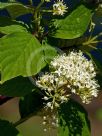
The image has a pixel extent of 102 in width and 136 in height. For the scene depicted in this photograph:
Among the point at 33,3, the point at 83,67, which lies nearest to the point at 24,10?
the point at 33,3

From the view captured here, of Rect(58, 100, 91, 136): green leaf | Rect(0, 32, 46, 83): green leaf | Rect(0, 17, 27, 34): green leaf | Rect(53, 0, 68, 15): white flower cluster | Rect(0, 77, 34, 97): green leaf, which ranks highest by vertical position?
Rect(53, 0, 68, 15): white flower cluster

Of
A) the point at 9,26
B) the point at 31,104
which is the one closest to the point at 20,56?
the point at 9,26

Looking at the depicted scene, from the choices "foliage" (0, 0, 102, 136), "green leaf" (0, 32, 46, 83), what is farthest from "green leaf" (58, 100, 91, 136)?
"green leaf" (0, 32, 46, 83)

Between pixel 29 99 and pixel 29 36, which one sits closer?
pixel 29 36

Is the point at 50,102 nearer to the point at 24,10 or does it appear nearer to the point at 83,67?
the point at 83,67

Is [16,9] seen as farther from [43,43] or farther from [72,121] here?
[72,121]

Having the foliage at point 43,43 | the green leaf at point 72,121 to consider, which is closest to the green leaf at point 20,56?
the foliage at point 43,43

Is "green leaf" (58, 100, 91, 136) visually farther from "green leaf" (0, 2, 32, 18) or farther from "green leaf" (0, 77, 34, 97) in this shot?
"green leaf" (0, 2, 32, 18)
